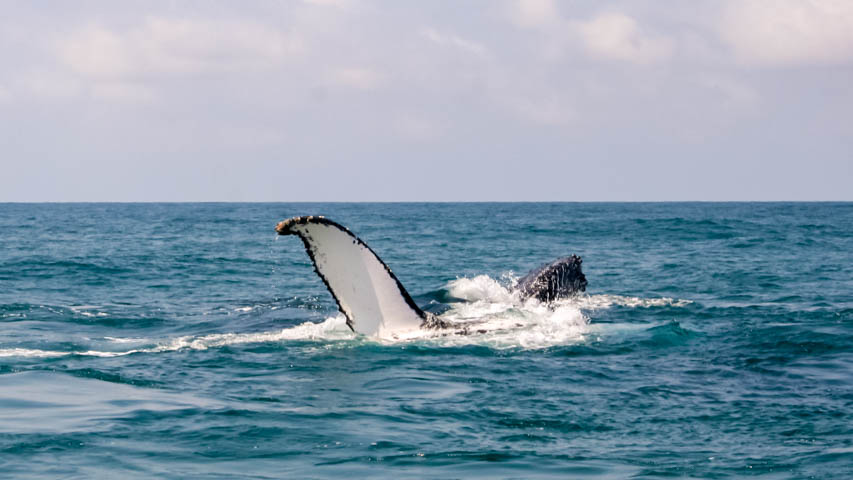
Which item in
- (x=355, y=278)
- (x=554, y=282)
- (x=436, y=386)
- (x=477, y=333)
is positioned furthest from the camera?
(x=554, y=282)

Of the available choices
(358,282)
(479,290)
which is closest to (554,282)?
(479,290)

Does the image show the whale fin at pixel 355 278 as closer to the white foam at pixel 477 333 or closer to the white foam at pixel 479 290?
the white foam at pixel 477 333

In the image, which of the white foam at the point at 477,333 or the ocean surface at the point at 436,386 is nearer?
the ocean surface at the point at 436,386

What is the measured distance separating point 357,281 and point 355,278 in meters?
0.07

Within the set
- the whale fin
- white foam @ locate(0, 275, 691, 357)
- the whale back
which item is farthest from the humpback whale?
the whale back

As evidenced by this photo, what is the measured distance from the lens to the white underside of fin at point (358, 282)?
31.6 ft

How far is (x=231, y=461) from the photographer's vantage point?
6586 mm

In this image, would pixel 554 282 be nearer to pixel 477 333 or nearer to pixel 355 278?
pixel 477 333

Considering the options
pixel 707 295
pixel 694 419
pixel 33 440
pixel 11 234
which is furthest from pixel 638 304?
pixel 11 234

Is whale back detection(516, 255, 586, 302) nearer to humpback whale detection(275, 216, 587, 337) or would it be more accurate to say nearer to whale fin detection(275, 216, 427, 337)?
humpback whale detection(275, 216, 587, 337)

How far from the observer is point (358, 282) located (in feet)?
33.1

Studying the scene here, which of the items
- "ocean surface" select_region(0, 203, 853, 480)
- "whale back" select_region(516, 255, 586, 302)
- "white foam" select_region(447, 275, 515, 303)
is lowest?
"ocean surface" select_region(0, 203, 853, 480)

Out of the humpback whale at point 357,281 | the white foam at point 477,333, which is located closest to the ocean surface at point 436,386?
the white foam at point 477,333

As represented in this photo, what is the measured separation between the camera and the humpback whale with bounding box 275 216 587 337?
952 cm
